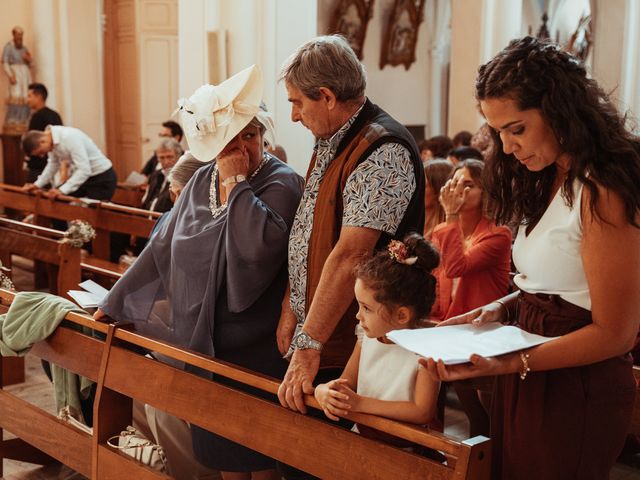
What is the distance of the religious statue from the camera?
11.1 m

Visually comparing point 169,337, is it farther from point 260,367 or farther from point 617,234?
point 617,234

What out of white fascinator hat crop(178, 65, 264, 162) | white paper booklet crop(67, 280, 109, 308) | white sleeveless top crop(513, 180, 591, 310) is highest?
white fascinator hat crop(178, 65, 264, 162)

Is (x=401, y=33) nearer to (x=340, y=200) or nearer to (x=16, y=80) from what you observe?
(x=16, y=80)

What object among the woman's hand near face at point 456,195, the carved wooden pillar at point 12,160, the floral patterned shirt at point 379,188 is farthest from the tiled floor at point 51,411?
the carved wooden pillar at point 12,160

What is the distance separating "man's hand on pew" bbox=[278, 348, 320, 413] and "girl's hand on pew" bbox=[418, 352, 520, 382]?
1.73 ft

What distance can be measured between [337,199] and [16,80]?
393 inches

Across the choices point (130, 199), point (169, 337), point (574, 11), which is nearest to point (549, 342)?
point (169, 337)

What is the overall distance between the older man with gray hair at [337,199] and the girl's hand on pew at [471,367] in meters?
0.54

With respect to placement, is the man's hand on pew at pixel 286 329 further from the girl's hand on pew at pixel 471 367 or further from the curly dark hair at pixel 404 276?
the girl's hand on pew at pixel 471 367

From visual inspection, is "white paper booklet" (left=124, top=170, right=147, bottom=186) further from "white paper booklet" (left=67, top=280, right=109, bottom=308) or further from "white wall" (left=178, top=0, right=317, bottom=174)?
"white paper booklet" (left=67, top=280, right=109, bottom=308)

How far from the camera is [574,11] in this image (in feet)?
58.5

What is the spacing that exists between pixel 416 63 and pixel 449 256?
10738 mm

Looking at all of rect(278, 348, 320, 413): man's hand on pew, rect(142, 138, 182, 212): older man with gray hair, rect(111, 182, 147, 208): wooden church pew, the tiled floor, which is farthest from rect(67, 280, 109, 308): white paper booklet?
rect(111, 182, 147, 208): wooden church pew

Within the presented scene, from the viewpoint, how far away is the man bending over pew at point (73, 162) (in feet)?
25.1
